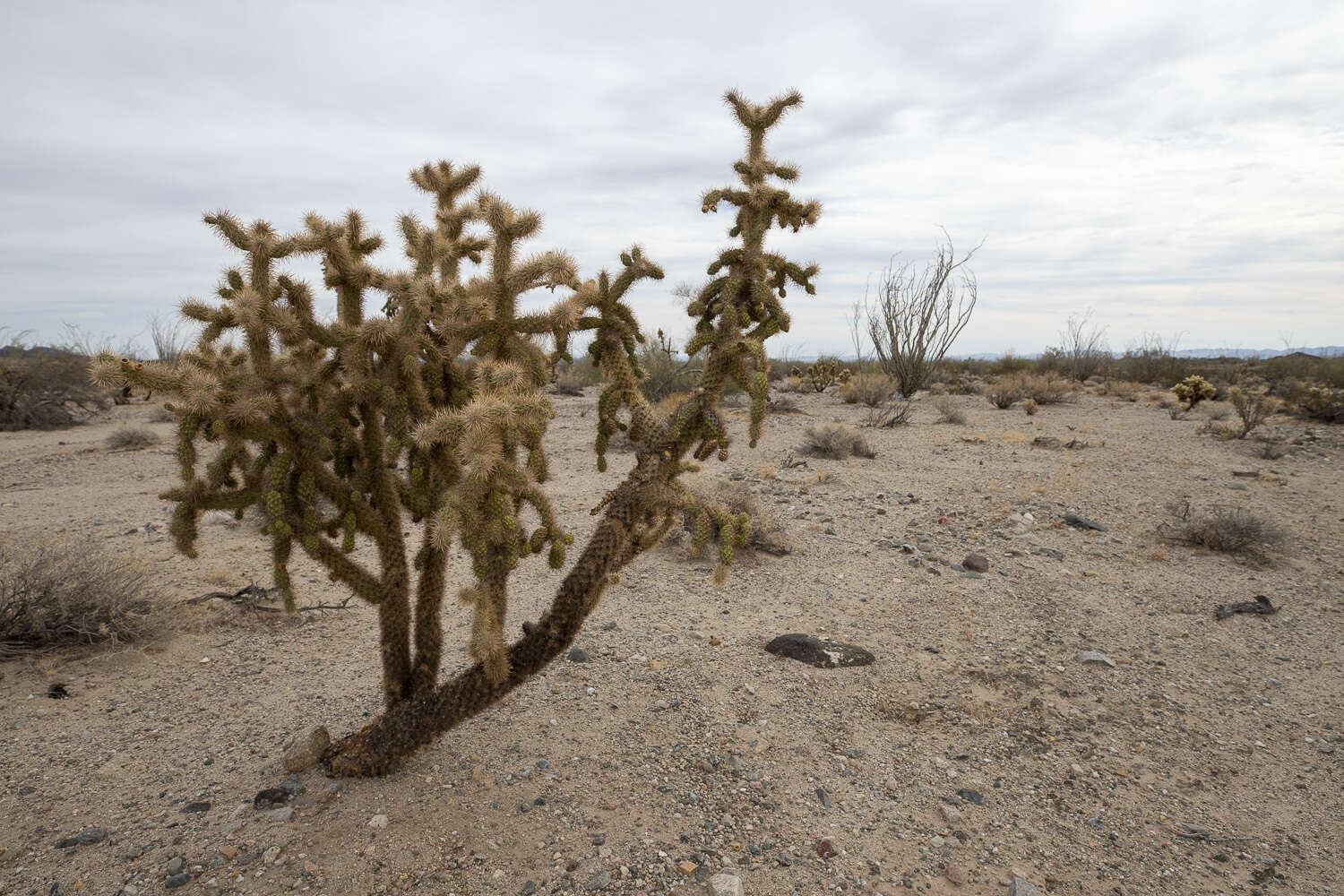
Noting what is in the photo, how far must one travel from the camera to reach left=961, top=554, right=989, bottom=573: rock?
18.8ft

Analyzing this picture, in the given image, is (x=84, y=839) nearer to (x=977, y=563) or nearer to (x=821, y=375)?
(x=977, y=563)

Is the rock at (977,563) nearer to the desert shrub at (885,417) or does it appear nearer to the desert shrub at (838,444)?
the desert shrub at (838,444)

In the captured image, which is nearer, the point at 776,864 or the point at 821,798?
the point at 776,864

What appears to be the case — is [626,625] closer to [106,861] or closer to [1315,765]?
[106,861]

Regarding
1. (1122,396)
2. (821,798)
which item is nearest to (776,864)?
(821,798)

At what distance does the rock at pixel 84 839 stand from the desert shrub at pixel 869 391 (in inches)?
635

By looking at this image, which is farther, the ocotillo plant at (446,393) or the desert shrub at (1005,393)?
the desert shrub at (1005,393)

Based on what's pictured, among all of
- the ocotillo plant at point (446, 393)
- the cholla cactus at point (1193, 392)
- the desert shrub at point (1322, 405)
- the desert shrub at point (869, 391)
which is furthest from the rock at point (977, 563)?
the cholla cactus at point (1193, 392)

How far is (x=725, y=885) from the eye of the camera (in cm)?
244

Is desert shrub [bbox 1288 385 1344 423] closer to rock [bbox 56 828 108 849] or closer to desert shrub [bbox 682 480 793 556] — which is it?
desert shrub [bbox 682 480 793 556]

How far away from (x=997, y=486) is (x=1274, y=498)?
2807 mm

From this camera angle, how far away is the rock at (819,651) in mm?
4172

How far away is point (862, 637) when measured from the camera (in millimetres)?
4539

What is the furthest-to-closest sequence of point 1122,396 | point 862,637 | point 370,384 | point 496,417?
point 1122,396
point 862,637
point 370,384
point 496,417
